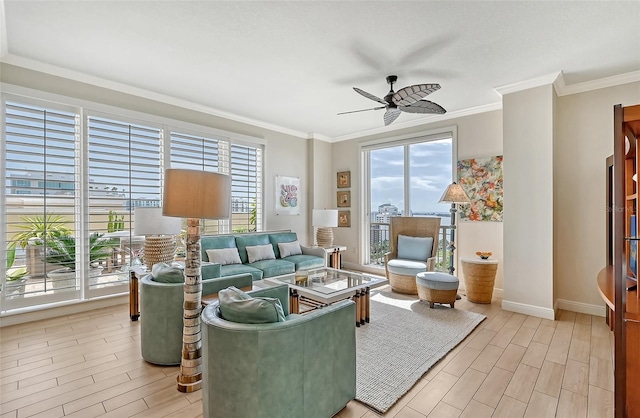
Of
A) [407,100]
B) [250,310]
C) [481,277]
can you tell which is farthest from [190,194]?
[481,277]

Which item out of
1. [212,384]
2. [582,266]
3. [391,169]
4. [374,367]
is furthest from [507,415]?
[391,169]

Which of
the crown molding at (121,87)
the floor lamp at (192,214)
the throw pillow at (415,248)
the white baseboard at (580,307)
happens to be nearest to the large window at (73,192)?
the crown molding at (121,87)

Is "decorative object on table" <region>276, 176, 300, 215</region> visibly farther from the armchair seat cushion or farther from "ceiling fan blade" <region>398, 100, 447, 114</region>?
"ceiling fan blade" <region>398, 100, 447, 114</region>

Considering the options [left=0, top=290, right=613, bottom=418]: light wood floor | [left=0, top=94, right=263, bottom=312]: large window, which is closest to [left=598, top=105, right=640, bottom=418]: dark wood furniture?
[left=0, top=290, right=613, bottom=418]: light wood floor

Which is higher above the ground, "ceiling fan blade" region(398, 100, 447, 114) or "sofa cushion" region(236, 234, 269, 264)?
"ceiling fan blade" region(398, 100, 447, 114)

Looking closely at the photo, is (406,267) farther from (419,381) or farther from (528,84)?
(528,84)

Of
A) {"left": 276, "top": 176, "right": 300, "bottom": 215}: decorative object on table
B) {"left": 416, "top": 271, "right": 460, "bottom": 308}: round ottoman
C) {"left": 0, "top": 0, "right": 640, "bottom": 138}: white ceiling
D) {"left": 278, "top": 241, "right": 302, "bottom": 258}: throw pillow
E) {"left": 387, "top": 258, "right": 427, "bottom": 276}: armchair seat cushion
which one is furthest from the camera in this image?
{"left": 276, "top": 176, "right": 300, "bottom": 215}: decorative object on table

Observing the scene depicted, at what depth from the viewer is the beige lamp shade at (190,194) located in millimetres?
1982

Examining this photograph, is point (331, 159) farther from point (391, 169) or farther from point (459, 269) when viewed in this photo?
point (459, 269)

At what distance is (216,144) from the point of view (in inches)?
192

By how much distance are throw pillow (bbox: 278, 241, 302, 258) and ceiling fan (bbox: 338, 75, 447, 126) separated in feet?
8.69

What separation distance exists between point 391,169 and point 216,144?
3308mm

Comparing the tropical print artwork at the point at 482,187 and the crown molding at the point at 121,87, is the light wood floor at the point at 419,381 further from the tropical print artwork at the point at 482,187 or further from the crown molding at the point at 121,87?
the crown molding at the point at 121,87

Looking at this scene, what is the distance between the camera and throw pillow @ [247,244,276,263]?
4.54 meters
